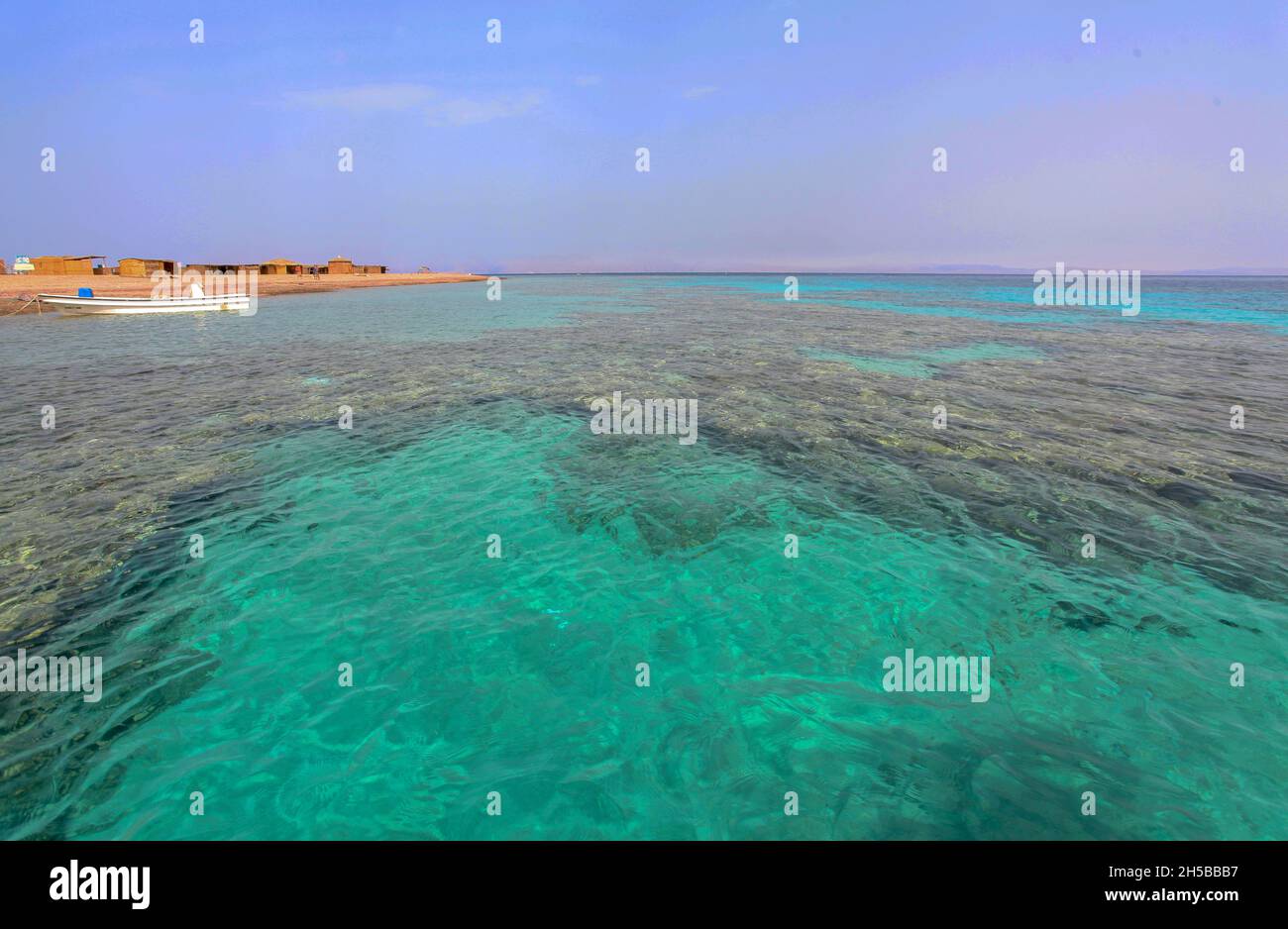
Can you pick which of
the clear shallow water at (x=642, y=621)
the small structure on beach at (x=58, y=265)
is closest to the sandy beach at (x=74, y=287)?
the small structure on beach at (x=58, y=265)

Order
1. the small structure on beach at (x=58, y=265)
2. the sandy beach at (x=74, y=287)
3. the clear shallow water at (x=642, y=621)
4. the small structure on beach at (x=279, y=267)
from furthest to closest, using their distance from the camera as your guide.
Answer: the small structure on beach at (x=279, y=267)
the small structure on beach at (x=58, y=265)
the sandy beach at (x=74, y=287)
the clear shallow water at (x=642, y=621)

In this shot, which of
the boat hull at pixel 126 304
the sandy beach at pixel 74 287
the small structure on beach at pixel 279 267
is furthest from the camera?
the small structure on beach at pixel 279 267

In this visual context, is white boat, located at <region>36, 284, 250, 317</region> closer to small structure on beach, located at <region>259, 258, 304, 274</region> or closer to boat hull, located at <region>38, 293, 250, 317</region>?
boat hull, located at <region>38, 293, 250, 317</region>

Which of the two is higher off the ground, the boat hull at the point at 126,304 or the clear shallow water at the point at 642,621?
the boat hull at the point at 126,304

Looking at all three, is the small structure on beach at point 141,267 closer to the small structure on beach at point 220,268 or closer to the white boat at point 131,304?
the small structure on beach at point 220,268
